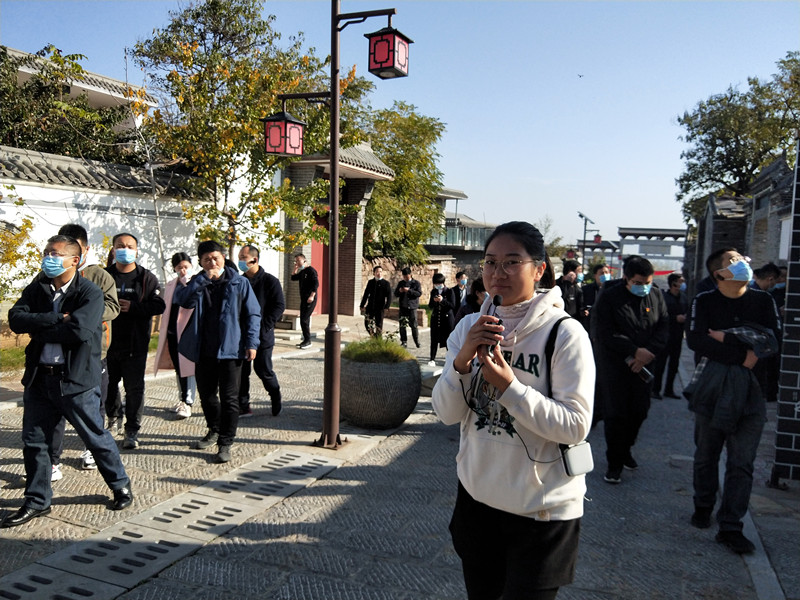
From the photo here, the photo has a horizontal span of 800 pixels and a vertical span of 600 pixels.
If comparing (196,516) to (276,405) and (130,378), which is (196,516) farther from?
(276,405)

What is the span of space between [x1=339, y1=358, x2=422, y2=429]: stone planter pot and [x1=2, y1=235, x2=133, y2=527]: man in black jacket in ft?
9.26

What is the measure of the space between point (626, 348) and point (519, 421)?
382cm

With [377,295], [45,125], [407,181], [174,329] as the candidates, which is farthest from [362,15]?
[407,181]

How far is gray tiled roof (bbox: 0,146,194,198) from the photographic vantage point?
10.9 meters

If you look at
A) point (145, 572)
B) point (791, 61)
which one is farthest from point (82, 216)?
point (791, 61)

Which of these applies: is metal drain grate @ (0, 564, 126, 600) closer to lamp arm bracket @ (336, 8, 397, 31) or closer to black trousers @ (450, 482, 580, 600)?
black trousers @ (450, 482, 580, 600)

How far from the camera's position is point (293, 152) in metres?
9.28

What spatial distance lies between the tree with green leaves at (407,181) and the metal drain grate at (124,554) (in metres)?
18.9

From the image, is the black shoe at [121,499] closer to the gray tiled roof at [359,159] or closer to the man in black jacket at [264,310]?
the man in black jacket at [264,310]

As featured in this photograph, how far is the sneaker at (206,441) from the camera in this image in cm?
621

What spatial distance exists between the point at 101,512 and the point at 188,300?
6.25ft

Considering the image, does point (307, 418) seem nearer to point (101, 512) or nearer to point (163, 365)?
point (163, 365)

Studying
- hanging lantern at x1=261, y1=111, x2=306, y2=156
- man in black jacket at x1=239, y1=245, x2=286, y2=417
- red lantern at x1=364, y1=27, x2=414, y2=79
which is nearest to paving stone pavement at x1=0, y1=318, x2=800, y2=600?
man in black jacket at x1=239, y1=245, x2=286, y2=417

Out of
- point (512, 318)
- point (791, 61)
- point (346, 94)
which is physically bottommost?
point (512, 318)
